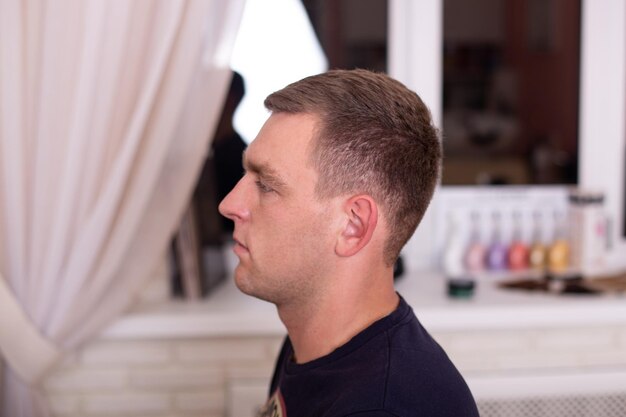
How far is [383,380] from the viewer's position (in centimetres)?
88

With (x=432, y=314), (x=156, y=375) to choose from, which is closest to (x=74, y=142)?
(x=156, y=375)

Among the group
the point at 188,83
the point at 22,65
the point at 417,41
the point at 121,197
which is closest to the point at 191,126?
the point at 188,83

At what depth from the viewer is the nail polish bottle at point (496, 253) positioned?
6.93 ft

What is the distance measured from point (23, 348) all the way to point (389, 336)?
88 centimetres

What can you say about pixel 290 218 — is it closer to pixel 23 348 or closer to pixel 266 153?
pixel 266 153

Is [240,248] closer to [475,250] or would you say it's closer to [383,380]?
[383,380]

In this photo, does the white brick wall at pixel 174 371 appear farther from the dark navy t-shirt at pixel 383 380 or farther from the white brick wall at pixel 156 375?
the dark navy t-shirt at pixel 383 380

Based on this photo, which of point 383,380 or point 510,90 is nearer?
point 383,380

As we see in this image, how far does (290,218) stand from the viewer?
100cm

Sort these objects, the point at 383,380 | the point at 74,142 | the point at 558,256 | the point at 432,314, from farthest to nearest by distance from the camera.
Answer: the point at 558,256 → the point at 432,314 → the point at 74,142 → the point at 383,380

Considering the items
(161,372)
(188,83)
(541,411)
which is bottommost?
(541,411)

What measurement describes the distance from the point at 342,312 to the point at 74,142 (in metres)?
0.74

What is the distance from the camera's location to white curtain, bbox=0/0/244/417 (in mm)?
1491

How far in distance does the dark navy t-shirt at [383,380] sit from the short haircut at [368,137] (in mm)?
141
